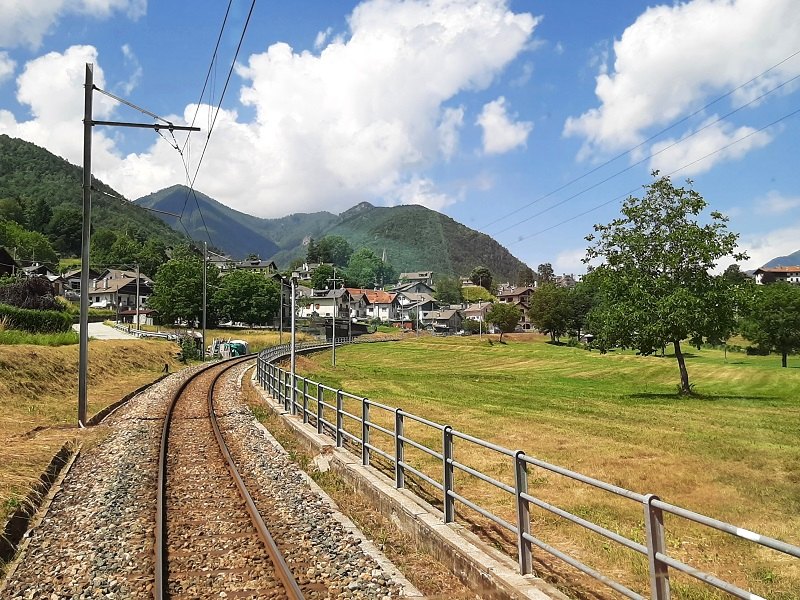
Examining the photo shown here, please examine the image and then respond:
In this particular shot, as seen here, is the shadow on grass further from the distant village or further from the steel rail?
the distant village

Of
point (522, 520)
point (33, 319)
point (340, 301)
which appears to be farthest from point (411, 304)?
point (522, 520)

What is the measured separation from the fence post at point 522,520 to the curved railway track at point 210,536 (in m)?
2.26

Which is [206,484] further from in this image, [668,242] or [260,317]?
[260,317]

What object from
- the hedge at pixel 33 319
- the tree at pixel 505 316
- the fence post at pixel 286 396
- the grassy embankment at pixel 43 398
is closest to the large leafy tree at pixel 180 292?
the hedge at pixel 33 319

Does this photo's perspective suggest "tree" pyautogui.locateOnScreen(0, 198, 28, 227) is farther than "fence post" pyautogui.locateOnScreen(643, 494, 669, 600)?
Yes

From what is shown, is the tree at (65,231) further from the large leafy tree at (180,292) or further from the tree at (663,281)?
the tree at (663,281)

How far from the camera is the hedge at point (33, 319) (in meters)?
36.4

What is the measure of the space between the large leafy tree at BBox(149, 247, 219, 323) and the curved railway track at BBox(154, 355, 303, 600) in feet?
272

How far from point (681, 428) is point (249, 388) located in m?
19.2

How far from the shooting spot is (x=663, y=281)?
3266 cm

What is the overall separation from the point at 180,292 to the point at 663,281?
77.0 m

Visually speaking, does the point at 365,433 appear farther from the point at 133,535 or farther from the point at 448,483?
the point at 133,535

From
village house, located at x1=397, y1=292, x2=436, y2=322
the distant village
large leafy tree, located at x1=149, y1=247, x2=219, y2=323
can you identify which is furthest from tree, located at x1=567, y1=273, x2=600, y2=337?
large leafy tree, located at x1=149, y1=247, x2=219, y2=323

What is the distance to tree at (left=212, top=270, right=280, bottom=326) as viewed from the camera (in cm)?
10106
